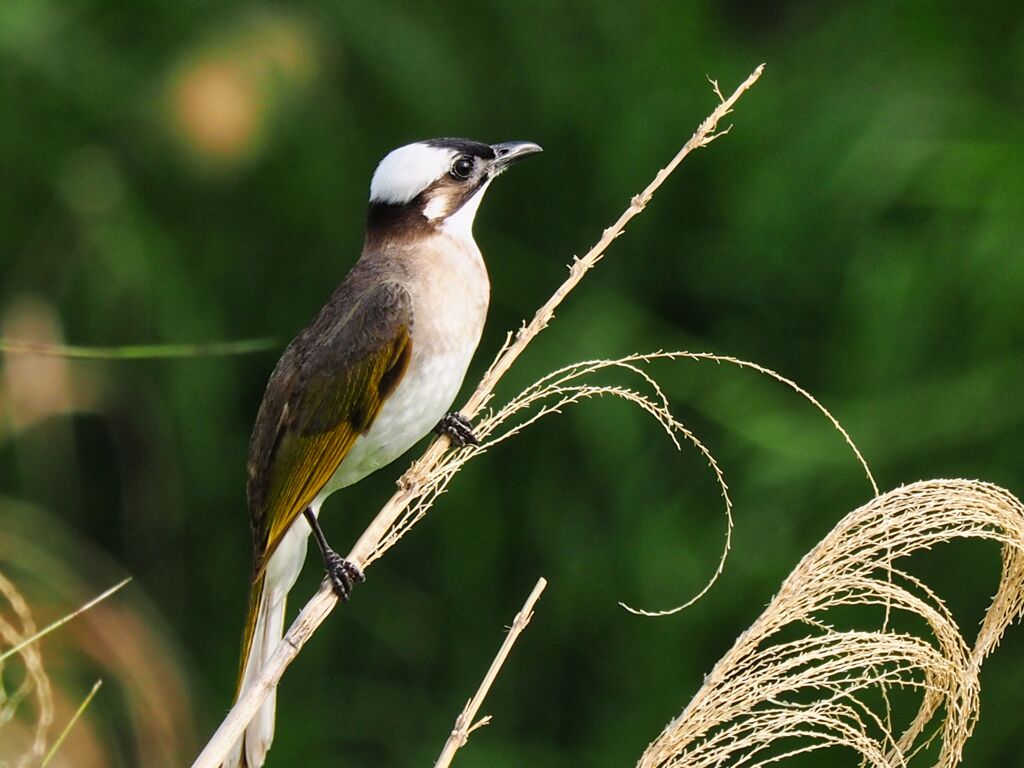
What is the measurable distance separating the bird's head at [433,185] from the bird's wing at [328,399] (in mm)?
308

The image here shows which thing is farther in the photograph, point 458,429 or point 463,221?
point 463,221

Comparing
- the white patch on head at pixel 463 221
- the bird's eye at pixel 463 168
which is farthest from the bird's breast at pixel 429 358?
the bird's eye at pixel 463 168

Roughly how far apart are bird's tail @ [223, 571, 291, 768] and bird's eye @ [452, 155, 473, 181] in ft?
3.54

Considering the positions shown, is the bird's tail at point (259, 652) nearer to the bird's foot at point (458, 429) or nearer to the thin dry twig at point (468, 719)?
the bird's foot at point (458, 429)

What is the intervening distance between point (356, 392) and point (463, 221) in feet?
1.97

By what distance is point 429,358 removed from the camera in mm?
3857

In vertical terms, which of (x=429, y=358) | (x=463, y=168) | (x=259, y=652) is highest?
(x=463, y=168)

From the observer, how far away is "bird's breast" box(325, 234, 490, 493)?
12.6 feet

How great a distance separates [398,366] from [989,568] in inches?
111

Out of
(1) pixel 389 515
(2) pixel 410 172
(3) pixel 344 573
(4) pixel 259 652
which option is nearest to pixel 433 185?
(2) pixel 410 172

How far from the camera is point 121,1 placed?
7176mm

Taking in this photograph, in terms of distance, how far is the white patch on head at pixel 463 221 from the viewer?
165 inches

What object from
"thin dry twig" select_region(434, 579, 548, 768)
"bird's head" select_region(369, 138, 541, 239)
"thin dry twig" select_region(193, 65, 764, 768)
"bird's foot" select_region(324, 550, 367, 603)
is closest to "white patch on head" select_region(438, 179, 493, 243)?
"bird's head" select_region(369, 138, 541, 239)

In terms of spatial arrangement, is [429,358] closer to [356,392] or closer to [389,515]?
[356,392]
